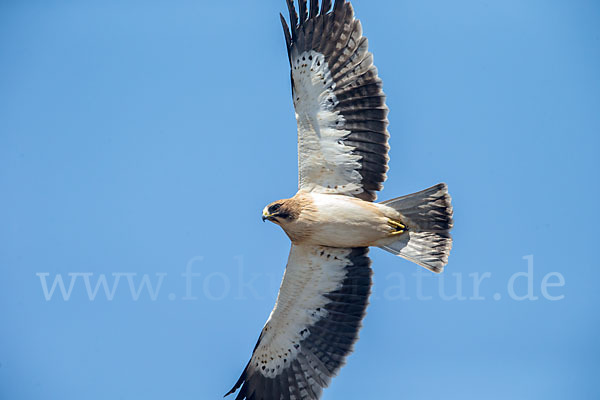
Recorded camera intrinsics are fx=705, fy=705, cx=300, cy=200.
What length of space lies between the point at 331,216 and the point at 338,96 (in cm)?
145

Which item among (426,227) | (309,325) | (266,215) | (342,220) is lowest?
(309,325)

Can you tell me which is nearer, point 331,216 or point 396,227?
point 331,216

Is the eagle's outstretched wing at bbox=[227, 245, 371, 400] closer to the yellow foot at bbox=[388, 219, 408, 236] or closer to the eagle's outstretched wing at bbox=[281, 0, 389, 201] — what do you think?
the yellow foot at bbox=[388, 219, 408, 236]

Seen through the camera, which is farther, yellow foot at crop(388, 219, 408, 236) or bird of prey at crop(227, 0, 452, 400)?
yellow foot at crop(388, 219, 408, 236)

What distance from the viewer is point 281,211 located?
823 cm

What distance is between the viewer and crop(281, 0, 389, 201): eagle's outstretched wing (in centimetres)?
842

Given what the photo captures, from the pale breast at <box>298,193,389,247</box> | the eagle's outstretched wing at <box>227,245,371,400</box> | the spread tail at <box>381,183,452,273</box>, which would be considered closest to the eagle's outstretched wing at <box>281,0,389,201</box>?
the pale breast at <box>298,193,389,247</box>

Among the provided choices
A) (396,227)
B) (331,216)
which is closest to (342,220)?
(331,216)

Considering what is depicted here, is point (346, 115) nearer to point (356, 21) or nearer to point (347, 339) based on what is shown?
point (356, 21)

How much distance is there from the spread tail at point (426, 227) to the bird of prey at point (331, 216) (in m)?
0.01

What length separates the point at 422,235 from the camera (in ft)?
28.5

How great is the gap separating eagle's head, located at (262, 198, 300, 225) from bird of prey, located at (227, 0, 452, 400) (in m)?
A: 0.01

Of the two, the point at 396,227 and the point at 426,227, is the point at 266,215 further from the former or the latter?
the point at 426,227

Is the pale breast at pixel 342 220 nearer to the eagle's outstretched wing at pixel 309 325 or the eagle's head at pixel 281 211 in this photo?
the eagle's head at pixel 281 211
